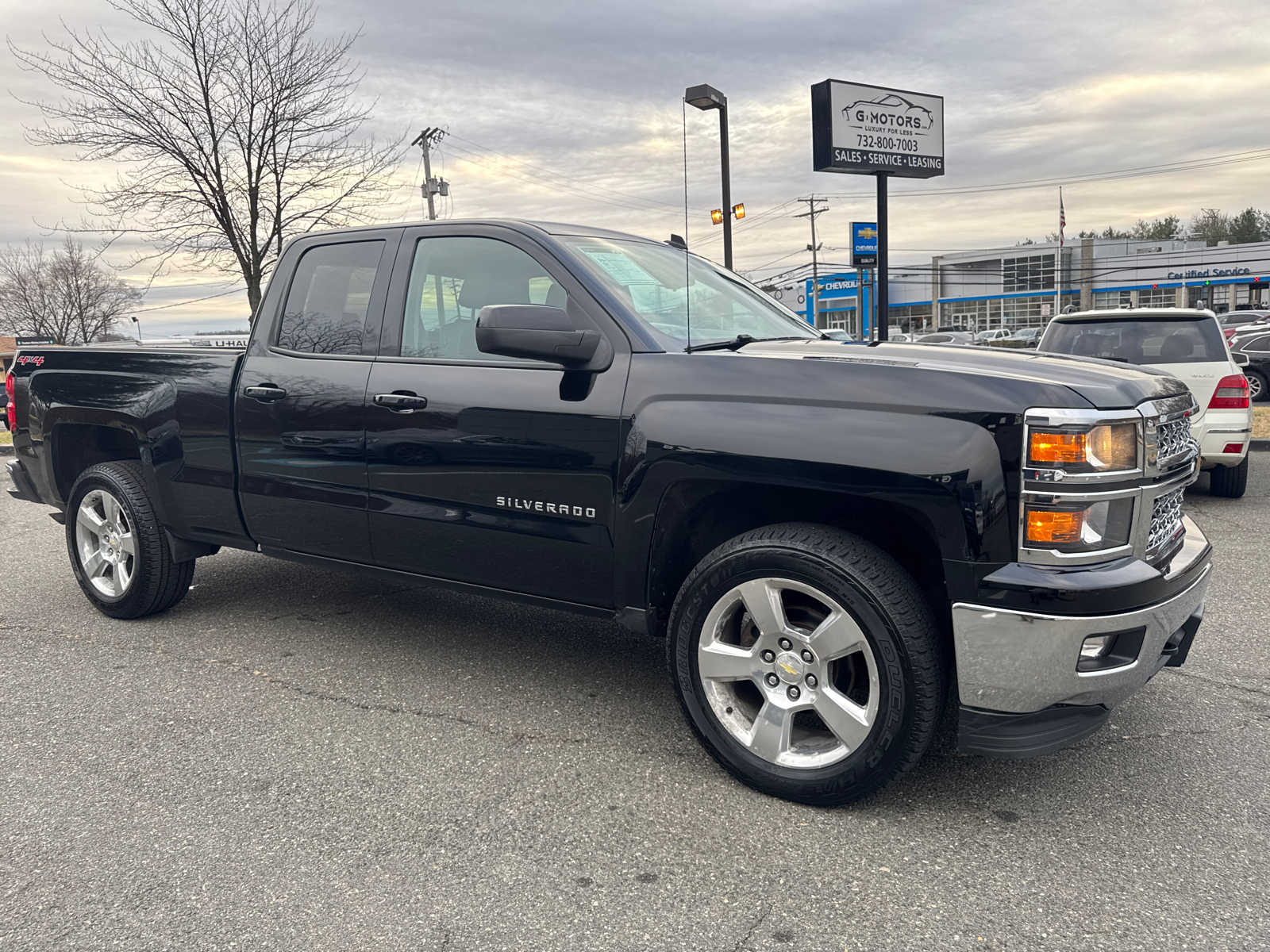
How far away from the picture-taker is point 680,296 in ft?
11.9

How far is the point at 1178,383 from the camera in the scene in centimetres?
307

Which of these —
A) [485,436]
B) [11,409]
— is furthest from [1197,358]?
[11,409]

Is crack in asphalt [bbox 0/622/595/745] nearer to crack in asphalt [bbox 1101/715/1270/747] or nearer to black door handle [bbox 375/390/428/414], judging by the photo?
black door handle [bbox 375/390/428/414]

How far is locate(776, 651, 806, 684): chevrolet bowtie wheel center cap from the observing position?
2.78 m

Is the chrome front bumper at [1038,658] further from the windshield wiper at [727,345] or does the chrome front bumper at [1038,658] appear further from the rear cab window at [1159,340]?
the rear cab window at [1159,340]

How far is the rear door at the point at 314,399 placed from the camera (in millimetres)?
3787

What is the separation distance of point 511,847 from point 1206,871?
1886 mm

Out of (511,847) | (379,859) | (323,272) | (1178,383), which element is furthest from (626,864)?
(323,272)

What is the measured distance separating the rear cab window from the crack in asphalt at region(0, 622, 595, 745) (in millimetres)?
5806

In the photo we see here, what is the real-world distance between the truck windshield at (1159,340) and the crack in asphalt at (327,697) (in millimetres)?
5873

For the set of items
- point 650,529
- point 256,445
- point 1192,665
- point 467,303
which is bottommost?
point 1192,665

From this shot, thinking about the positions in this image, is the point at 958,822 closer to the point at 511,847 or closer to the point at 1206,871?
the point at 1206,871

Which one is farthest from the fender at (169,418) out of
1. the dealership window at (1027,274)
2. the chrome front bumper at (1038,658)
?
the dealership window at (1027,274)

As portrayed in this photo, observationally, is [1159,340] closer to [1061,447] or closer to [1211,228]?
[1061,447]
